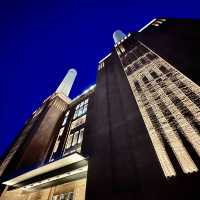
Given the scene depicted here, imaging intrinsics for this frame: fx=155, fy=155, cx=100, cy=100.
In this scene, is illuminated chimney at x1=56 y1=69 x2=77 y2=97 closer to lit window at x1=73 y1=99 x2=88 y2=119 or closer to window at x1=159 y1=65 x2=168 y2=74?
lit window at x1=73 y1=99 x2=88 y2=119

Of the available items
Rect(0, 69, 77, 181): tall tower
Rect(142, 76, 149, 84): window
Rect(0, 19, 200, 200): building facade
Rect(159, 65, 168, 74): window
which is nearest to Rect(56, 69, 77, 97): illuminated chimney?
Rect(0, 69, 77, 181): tall tower

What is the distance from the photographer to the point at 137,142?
6.95 metres

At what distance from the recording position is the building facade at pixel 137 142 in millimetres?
5328

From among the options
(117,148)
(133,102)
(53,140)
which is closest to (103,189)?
(117,148)

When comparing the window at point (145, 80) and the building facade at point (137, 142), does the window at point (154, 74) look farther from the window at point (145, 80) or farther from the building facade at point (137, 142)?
the window at point (145, 80)

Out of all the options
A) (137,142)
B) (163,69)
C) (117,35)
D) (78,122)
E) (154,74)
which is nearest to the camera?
(137,142)

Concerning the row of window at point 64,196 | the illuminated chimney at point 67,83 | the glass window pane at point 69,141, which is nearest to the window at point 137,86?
the row of window at point 64,196

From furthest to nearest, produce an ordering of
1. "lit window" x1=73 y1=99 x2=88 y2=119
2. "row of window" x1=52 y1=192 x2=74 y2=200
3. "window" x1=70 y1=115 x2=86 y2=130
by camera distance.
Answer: "lit window" x1=73 y1=99 x2=88 y2=119 → "window" x1=70 y1=115 x2=86 y2=130 → "row of window" x1=52 y1=192 x2=74 y2=200

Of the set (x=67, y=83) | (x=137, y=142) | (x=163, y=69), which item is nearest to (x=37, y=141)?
(x=137, y=142)

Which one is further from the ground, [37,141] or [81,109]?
[81,109]

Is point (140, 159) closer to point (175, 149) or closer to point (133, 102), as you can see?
point (175, 149)

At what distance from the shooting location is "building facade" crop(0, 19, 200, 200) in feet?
17.5

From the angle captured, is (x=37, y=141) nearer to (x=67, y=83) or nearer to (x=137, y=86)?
(x=137, y=86)

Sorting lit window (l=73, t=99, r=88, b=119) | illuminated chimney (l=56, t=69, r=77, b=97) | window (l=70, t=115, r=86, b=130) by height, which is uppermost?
illuminated chimney (l=56, t=69, r=77, b=97)
